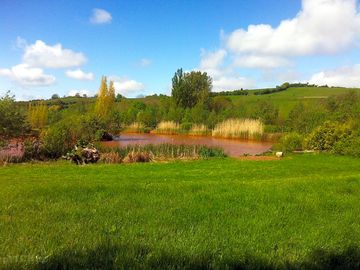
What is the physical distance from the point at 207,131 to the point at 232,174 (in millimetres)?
32154

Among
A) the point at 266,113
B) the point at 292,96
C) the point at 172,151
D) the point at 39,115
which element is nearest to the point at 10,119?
the point at 172,151

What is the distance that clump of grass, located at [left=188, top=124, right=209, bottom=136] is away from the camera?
4494 centimetres

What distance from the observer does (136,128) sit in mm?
51906

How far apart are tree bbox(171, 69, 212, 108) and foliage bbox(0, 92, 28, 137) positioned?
147 ft

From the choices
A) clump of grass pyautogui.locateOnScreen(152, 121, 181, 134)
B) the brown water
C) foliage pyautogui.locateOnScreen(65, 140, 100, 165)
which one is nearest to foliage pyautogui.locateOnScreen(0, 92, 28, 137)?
foliage pyautogui.locateOnScreen(65, 140, 100, 165)

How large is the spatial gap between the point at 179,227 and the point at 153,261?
137 centimetres

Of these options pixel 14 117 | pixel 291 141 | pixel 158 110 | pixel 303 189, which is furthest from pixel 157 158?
pixel 158 110

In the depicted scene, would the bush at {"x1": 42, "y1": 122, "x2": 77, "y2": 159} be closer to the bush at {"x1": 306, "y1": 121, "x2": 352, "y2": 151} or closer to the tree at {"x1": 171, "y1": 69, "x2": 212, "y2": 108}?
the bush at {"x1": 306, "y1": 121, "x2": 352, "y2": 151}

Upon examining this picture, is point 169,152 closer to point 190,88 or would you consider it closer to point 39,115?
point 39,115

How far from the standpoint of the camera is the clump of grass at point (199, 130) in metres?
44.9

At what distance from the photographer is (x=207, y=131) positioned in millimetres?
A: 45156

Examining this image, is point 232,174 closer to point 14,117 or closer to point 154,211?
point 154,211

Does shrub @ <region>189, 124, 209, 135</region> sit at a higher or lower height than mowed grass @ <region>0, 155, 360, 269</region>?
lower

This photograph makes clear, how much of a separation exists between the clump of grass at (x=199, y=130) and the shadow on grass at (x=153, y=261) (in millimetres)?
39956
